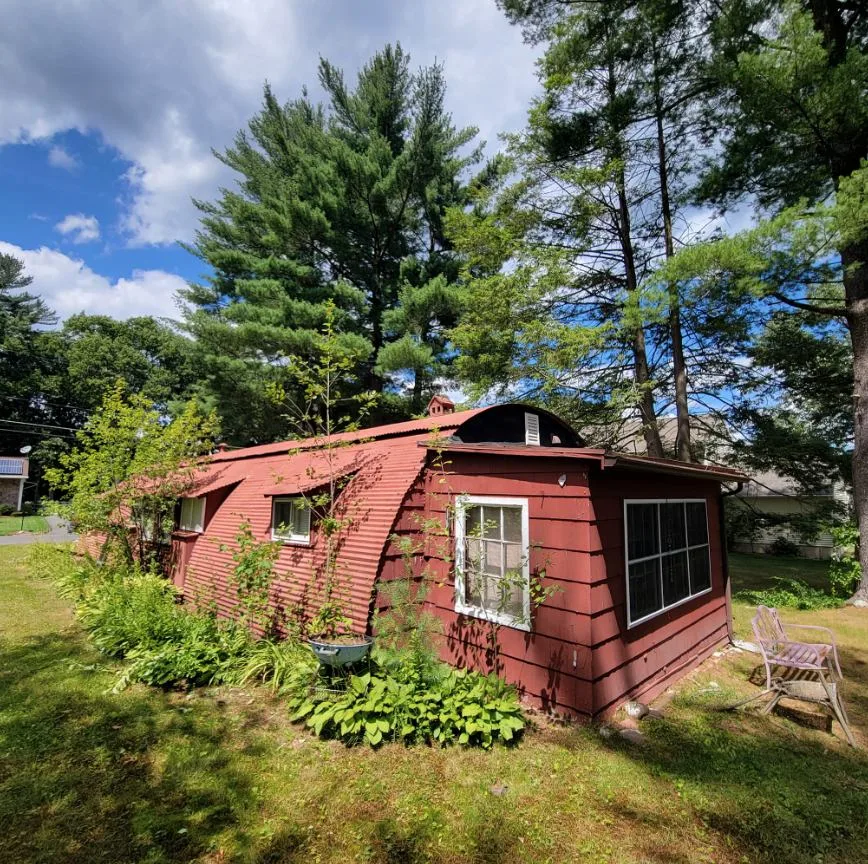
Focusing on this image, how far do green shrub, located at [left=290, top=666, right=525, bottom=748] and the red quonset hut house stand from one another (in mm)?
609

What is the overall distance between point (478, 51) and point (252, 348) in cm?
1164

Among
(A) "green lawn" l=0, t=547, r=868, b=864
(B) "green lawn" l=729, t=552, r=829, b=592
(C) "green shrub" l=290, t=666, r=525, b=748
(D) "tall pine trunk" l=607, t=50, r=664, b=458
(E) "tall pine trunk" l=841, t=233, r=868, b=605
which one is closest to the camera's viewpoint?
(A) "green lawn" l=0, t=547, r=868, b=864

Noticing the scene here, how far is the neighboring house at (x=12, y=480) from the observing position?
3085 centimetres

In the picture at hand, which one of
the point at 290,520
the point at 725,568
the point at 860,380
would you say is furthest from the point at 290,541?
the point at 860,380

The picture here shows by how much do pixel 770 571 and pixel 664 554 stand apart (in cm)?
1333

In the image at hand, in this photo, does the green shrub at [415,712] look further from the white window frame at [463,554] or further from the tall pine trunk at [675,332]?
the tall pine trunk at [675,332]

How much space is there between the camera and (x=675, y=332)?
39.0ft

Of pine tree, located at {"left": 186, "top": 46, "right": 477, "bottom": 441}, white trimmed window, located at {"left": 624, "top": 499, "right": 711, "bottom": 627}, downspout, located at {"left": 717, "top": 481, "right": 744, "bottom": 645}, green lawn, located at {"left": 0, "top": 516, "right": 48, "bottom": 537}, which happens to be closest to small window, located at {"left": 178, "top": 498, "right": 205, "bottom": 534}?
pine tree, located at {"left": 186, "top": 46, "right": 477, "bottom": 441}

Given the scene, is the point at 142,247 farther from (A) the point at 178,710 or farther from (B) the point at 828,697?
(B) the point at 828,697

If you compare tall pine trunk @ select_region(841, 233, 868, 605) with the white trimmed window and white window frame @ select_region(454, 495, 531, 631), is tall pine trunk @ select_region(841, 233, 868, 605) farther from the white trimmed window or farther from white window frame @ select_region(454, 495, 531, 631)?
white window frame @ select_region(454, 495, 531, 631)

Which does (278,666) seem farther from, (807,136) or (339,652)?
(807,136)

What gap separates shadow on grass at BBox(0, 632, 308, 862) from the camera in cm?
298

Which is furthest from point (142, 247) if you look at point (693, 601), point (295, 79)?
point (693, 601)

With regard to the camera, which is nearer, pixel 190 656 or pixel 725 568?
pixel 190 656
